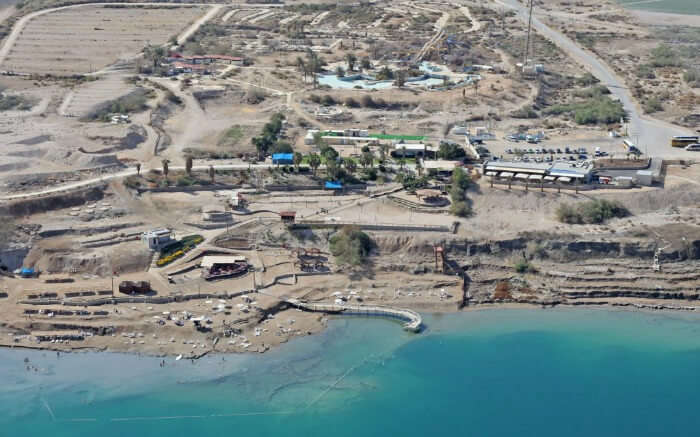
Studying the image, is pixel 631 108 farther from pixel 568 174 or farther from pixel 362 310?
pixel 362 310

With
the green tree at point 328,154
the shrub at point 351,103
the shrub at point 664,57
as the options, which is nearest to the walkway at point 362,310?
the green tree at point 328,154

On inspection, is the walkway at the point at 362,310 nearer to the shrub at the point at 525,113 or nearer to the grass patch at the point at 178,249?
the grass patch at the point at 178,249

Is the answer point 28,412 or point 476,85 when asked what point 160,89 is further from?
point 28,412

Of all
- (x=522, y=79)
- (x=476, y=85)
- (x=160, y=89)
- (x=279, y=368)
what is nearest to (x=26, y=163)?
(x=160, y=89)

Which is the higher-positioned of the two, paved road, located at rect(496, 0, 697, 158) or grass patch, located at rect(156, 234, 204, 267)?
paved road, located at rect(496, 0, 697, 158)

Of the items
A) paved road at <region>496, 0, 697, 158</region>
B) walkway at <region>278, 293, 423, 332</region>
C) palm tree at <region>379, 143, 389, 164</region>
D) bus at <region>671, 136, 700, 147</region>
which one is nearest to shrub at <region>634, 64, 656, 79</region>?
paved road at <region>496, 0, 697, 158</region>

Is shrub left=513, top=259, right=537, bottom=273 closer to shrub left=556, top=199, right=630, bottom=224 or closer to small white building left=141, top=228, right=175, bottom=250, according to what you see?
shrub left=556, top=199, right=630, bottom=224

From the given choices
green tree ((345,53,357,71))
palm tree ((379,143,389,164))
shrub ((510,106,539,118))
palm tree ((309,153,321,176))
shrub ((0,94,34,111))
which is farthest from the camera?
green tree ((345,53,357,71))
